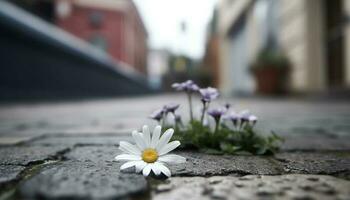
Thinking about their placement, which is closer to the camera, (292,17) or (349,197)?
(349,197)

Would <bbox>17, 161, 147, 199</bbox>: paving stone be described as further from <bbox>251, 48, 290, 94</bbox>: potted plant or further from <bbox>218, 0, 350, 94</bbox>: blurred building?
<bbox>251, 48, 290, 94</bbox>: potted plant

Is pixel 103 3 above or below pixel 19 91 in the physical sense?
above

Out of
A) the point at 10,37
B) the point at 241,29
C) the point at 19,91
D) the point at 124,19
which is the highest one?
the point at 124,19

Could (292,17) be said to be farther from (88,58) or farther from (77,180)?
(77,180)

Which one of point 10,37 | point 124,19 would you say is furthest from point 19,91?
point 124,19

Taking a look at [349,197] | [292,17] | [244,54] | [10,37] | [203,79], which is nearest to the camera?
[349,197]

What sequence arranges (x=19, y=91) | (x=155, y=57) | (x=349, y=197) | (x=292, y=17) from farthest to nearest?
(x=155, y=57) → (x=292, y=17) → (x=19, y=91) → (x=349, y=197)
